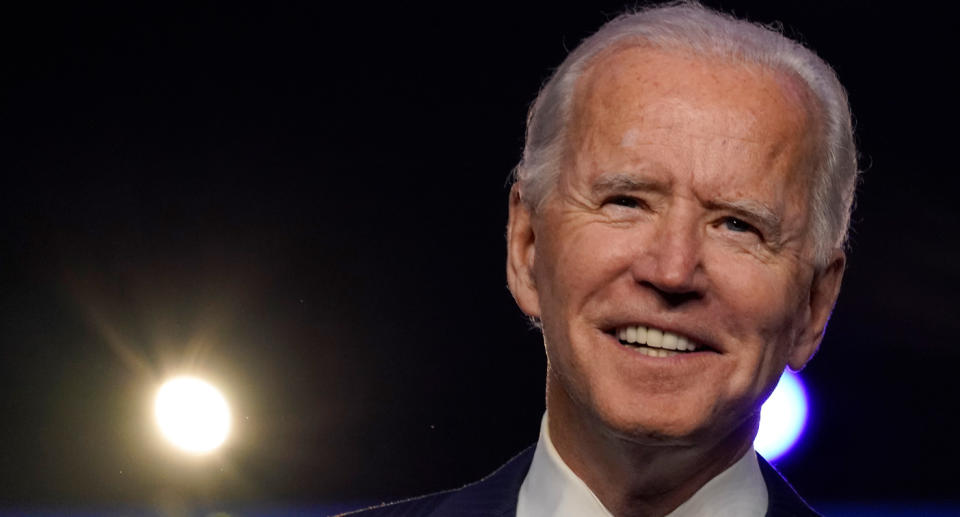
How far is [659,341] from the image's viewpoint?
182cm

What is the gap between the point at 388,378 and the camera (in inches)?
124

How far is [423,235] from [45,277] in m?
0.88

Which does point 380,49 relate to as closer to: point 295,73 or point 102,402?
point 295,73

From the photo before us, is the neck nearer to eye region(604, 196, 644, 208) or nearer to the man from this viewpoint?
the man

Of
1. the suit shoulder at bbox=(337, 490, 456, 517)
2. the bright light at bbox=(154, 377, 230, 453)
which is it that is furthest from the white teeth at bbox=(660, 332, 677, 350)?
the bright light at bbox=(154, 377, 230, 453)

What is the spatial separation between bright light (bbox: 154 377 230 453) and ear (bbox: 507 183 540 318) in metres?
1.26

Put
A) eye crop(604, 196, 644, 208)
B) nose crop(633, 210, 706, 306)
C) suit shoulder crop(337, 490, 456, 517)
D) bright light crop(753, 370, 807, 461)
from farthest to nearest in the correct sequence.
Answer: bright light crop(753, 370, 807, 461), suit shoulder crop(337, 490, 456, 517), eye crop(604, 196, 644, 208), nose crop(633, 210, 706, 306)

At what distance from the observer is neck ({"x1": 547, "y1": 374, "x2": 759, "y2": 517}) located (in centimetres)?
188

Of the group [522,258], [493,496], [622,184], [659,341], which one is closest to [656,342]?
[659,341]

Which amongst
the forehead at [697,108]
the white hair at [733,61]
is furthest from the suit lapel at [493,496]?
the forehead at [697,108]

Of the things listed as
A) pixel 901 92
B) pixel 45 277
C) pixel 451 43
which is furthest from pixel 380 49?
pixel 901 92

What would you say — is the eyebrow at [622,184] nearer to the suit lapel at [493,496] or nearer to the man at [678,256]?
the man at [678,256]

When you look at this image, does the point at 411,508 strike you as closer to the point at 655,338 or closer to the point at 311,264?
the point at 655,338

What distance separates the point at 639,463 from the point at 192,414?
1514 millimetres
